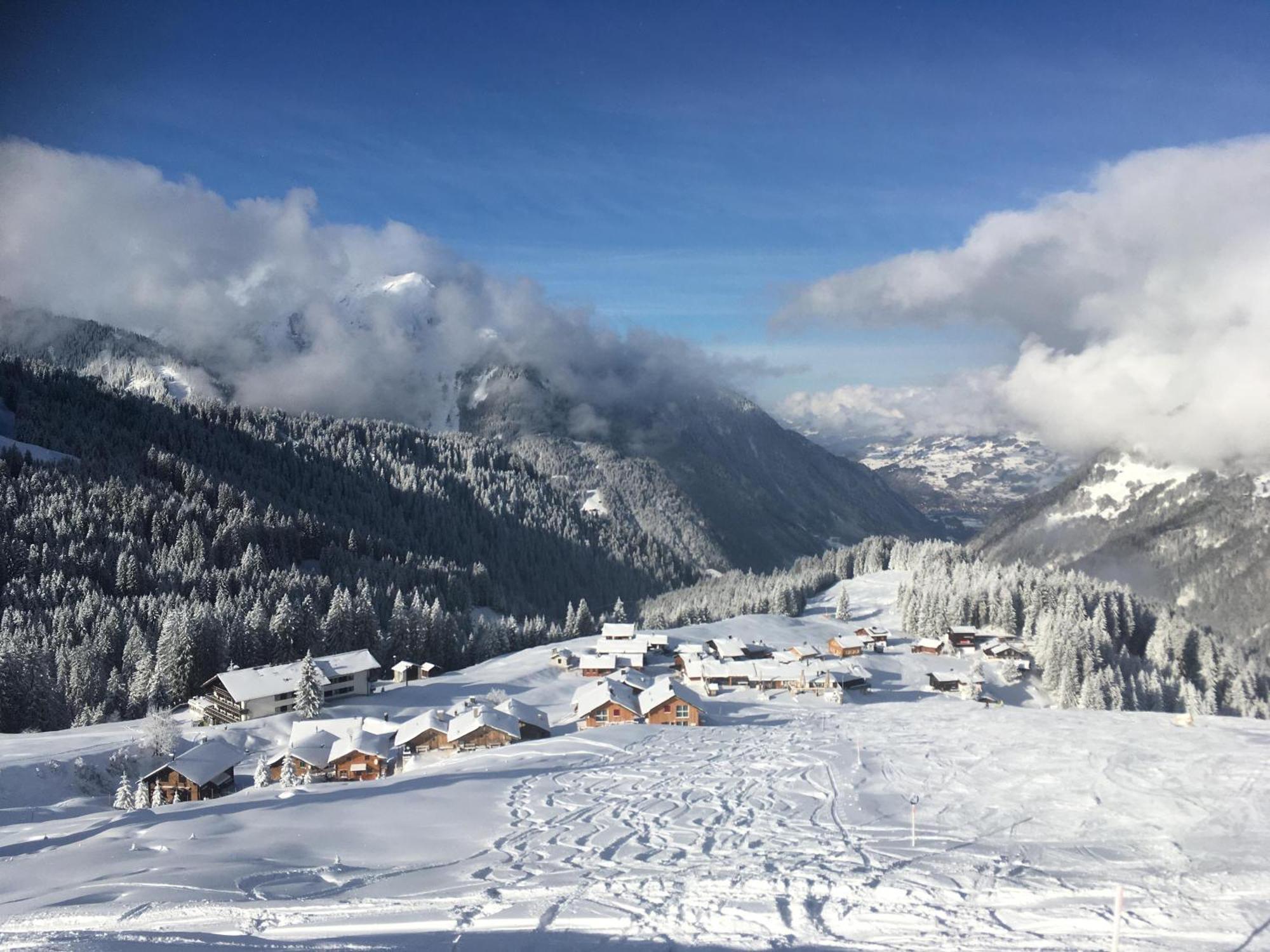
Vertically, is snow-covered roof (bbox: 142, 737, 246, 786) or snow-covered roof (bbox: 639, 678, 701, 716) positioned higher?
snow-covered roof (bbox: 639, 678, 701, 716)

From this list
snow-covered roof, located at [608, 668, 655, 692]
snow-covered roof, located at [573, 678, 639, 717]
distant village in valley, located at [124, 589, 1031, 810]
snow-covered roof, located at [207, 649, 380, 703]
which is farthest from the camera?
snow-covered roof, located at [608, 668, 655, 692]

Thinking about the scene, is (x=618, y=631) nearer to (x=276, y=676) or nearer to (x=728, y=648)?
(x=728, y=648)

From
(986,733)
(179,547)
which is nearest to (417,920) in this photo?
(986,733)

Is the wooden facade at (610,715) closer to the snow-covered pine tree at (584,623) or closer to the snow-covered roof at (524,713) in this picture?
the snow-covered roof at (524,713)

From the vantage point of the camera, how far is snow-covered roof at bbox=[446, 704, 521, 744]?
54.5 meters

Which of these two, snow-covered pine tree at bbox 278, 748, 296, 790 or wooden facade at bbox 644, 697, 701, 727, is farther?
wooden facade at bbox 644, 697, 701, 727

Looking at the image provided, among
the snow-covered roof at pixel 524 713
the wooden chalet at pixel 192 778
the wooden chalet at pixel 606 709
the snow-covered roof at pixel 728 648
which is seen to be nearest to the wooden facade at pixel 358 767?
the wooden chalet at pixel 192 778

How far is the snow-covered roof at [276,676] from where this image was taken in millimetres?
65000

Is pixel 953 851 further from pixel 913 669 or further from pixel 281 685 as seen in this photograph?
pixel 913 669

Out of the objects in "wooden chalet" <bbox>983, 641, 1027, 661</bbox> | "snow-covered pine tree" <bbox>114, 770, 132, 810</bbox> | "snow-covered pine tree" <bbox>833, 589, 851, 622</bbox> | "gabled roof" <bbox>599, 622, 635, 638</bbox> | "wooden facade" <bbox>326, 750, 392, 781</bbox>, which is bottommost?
"wooden facade" <bbox>326, 750, 392, 781</bbox>

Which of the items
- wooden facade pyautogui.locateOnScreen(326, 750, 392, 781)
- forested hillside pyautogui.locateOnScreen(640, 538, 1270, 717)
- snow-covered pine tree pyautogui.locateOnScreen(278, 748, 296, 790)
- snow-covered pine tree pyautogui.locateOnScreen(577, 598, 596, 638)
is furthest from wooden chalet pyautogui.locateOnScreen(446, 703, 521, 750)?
forested hillside pyautogui.locateOnScreen(640, 538, 1270, 717)

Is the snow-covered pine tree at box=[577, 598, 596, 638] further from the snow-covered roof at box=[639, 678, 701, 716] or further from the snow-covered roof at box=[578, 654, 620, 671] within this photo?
the snow-covered roof at box=[639, 678, 701, 716]

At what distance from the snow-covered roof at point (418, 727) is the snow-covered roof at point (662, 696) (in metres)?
16.7

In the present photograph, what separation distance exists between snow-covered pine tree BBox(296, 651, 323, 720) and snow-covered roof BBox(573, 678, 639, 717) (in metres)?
20.9
